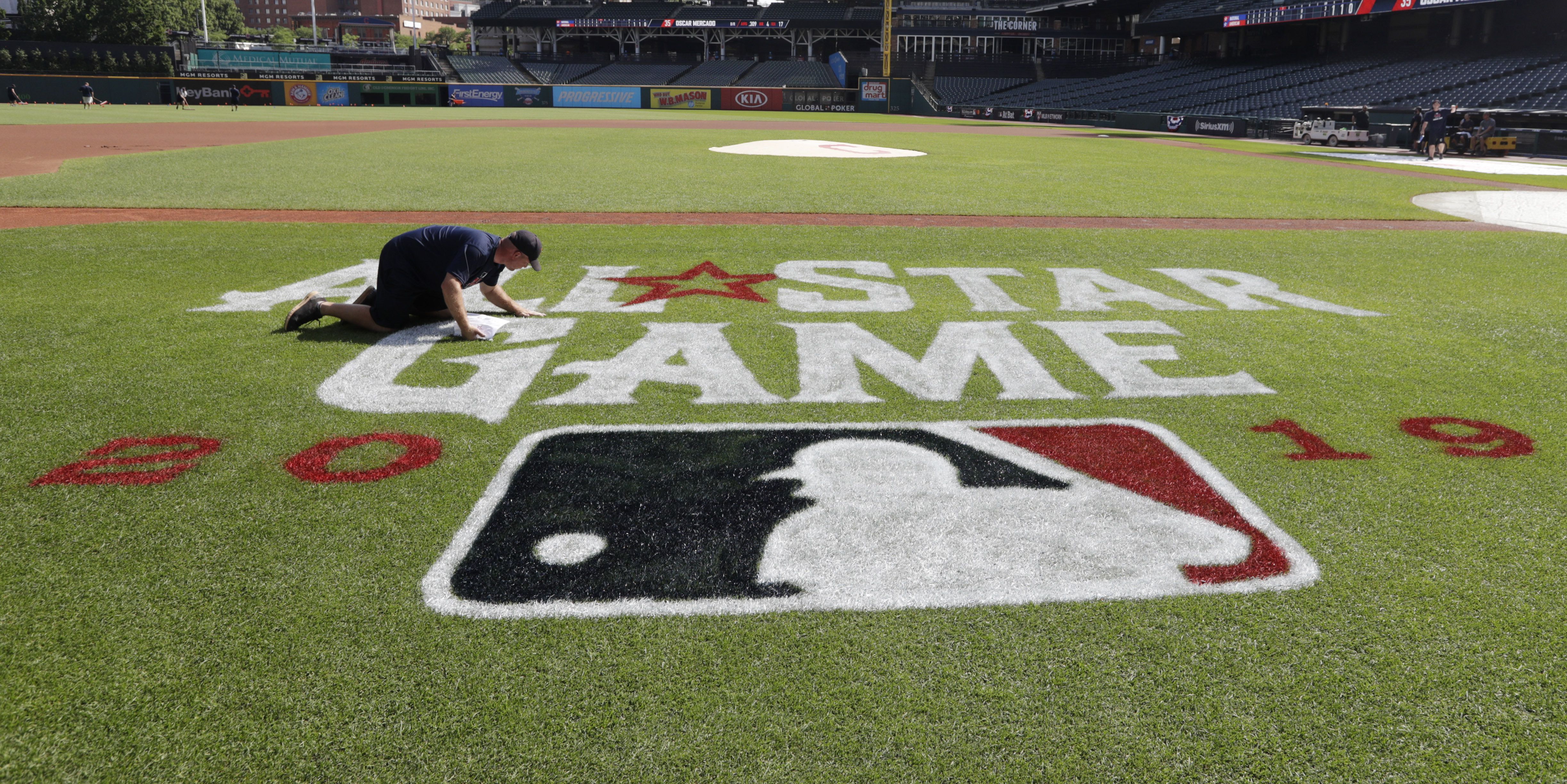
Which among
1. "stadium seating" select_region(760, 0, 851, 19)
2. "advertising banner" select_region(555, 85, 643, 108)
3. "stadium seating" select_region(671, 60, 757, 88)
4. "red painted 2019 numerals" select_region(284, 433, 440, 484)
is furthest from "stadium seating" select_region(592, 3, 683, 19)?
"red painted 2019 numerals" select_region(284, 433, 440, 484)

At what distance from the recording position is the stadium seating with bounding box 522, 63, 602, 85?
76812 mm

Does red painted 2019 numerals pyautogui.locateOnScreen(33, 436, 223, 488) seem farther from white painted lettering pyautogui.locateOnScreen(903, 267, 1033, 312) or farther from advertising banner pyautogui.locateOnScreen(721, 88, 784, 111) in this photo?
advertising banner pyautogui.locateOnScreen(721, 88, 784, 111)

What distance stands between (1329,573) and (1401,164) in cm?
2908

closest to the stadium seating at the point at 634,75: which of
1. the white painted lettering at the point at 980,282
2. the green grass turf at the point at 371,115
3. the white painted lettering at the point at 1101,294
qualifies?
the green grass turf at the point at 371,115

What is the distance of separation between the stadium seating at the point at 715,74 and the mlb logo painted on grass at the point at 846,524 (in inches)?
2914

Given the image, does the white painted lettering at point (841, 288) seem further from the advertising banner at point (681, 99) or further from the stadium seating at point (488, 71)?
the stadium seating at point (488, 71)

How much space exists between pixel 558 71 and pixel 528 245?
78874 mm

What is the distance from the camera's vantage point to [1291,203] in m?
16.7

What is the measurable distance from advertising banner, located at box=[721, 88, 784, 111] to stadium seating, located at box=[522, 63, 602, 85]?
65.3ft

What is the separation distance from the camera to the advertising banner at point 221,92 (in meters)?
56.0

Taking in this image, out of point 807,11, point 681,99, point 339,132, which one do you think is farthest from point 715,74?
point 339,132

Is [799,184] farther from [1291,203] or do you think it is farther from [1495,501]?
[1495,501]

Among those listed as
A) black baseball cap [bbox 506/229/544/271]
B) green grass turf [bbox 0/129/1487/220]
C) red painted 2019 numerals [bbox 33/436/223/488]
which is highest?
green grass turf [bbox 0/129/1487/220]

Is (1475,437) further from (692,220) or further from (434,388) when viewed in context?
(692,220)
